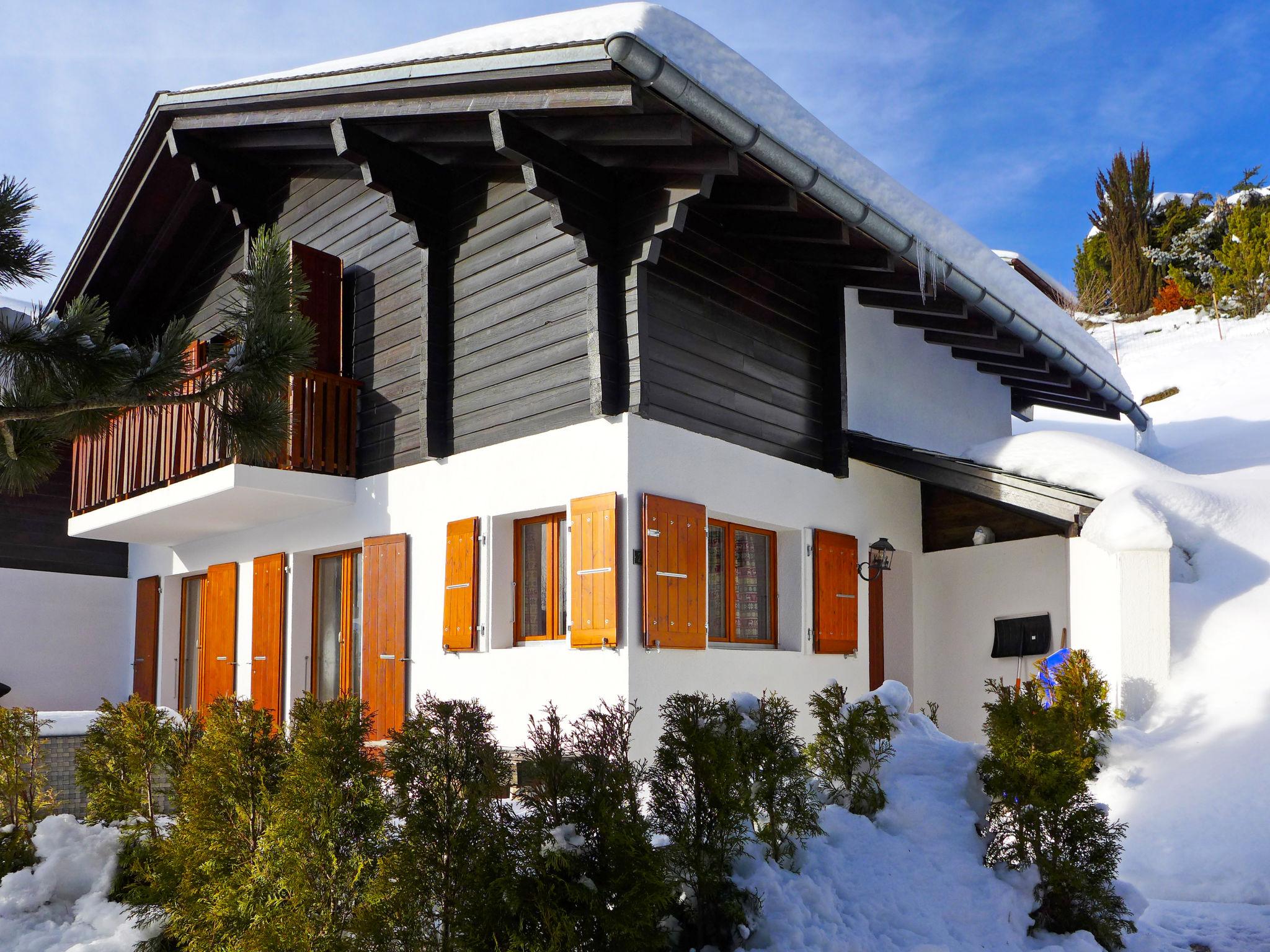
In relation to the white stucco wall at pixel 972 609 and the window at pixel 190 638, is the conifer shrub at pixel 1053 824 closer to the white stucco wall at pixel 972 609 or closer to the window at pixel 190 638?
the white stucco wall at pixel 972 609

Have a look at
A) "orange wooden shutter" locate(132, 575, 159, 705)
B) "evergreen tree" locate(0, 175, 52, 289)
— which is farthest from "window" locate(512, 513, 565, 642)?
"orange wooden shutter" locate(132, 575, 159, 705)

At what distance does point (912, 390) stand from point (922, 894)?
6.18 metres

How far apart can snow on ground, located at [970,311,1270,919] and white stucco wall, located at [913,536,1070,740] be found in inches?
35.1

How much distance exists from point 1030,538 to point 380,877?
714 centimetres

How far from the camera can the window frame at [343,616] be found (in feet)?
27.8

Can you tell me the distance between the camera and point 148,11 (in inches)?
310

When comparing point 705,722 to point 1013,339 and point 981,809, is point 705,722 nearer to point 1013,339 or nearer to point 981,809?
point 981,809

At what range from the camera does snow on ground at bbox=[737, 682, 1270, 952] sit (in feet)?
12.7

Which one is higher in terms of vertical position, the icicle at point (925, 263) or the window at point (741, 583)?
the icicle at point (925, 263)

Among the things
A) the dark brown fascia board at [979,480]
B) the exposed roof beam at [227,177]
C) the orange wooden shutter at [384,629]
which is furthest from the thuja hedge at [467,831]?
the exposed roof beam at [227,177]

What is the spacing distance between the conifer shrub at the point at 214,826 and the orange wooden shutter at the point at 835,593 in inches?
187

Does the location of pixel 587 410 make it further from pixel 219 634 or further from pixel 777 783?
pixel 219 634

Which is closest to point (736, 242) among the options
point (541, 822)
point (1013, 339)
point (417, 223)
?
point (417, 223)

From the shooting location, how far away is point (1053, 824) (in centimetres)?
427
